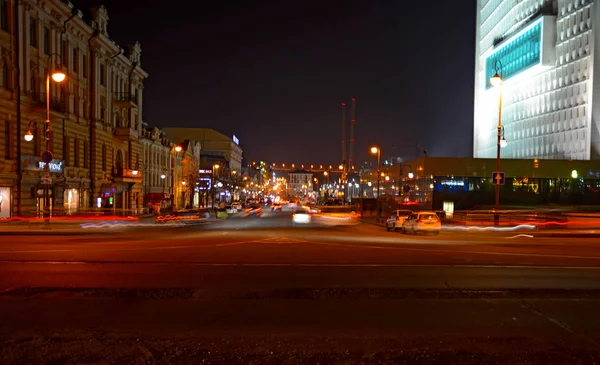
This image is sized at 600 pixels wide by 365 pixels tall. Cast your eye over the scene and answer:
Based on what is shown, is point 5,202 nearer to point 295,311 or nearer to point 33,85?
point 33,85

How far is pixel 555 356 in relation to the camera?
20.4 ft

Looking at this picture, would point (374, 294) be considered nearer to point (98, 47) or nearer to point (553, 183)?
point (98, 47)

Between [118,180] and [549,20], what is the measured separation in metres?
70.8

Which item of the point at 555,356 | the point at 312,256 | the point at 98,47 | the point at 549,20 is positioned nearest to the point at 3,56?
the point at 98,47

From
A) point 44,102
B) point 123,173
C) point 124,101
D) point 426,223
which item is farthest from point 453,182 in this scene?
point 44,102

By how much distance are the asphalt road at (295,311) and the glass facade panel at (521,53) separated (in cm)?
7481

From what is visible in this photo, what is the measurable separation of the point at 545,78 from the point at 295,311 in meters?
86.8

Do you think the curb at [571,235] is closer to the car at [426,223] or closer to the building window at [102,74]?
the car at [426,223]

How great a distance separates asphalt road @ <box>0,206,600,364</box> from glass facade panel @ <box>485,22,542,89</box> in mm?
74807

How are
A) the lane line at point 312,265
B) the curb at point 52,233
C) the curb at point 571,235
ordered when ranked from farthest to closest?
the curb at point 571,235 < the curb at point 52,233 < the lane line at point 312,265

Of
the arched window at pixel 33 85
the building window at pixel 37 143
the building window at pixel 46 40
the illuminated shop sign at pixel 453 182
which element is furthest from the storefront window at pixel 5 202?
the illuminated shop sign at pixel 453 182

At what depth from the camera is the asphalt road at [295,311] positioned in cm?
629

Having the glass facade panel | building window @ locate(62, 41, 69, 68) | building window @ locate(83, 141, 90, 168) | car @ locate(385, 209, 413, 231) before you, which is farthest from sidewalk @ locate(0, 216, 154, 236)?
the glass facade panel

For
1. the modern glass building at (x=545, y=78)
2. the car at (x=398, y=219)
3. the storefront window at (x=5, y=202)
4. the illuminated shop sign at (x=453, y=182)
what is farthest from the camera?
the modern glass building at (x=545, y=78)
